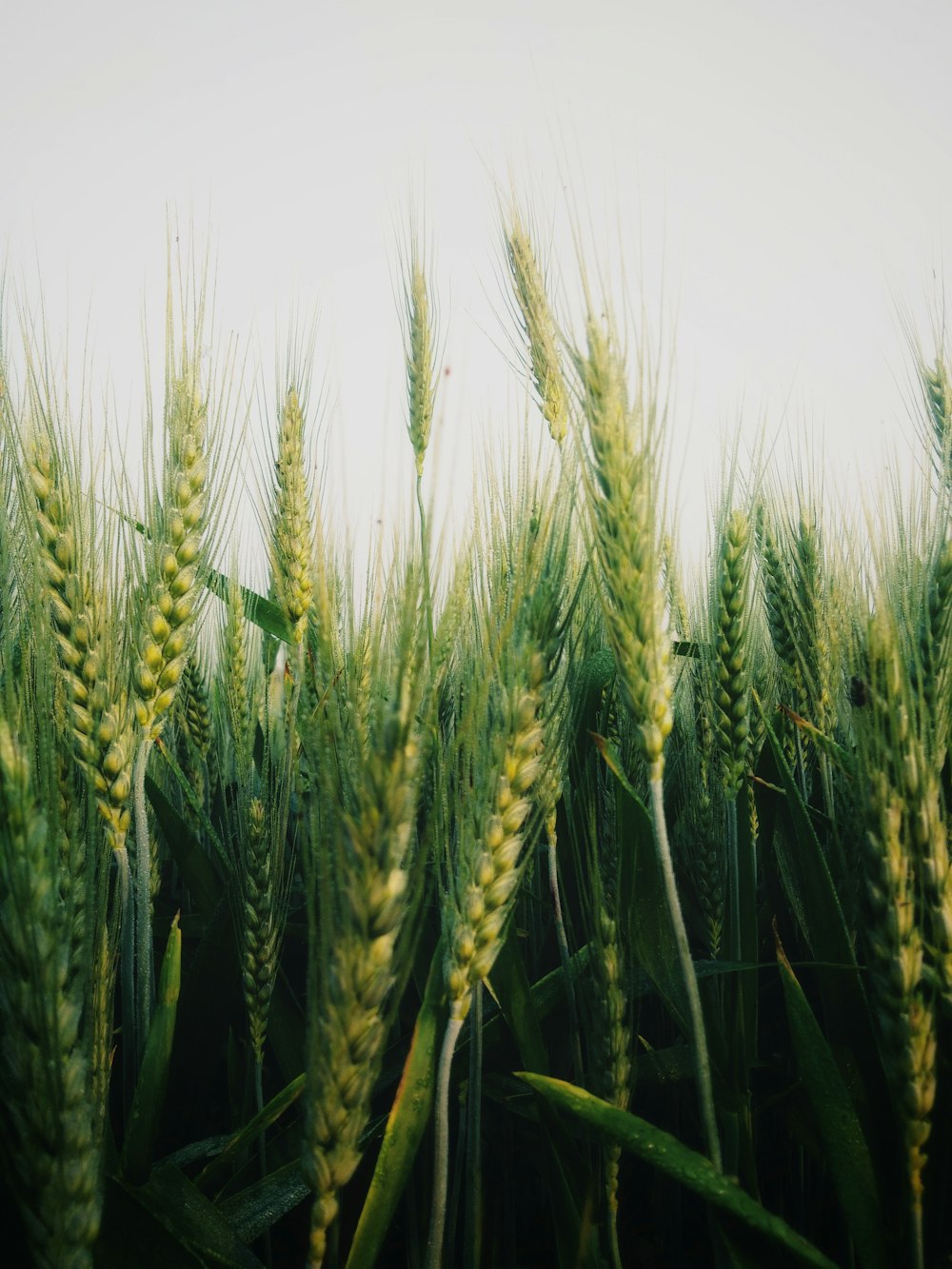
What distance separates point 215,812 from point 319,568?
147 centimetres

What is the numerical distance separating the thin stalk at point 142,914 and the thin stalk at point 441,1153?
51 cm

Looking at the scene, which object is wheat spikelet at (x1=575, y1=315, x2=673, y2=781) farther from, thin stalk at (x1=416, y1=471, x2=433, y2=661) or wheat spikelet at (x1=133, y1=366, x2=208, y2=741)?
wheat spikelet at (x1=133, y1=366, x2=208, y2=741)

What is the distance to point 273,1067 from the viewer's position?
165cm

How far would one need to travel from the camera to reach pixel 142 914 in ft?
3.79

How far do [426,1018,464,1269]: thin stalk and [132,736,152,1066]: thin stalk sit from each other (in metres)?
0.51

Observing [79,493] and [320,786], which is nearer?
[320,786]

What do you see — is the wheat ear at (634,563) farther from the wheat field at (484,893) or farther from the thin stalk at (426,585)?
the thin stalk at (426,585)

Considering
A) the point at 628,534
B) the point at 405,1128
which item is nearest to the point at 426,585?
the point at 628,534

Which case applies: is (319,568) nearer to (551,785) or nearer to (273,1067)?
(551,785)

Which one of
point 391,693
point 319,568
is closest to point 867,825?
point 391,693

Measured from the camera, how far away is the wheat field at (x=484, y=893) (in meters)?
0.82

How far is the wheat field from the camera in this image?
820 millimetres

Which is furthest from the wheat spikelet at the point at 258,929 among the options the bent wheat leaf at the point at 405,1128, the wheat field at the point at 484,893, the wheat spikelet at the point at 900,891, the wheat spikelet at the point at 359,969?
the wheat spikelet at the point at 900,891

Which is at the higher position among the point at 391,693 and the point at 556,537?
the point at 556,537
